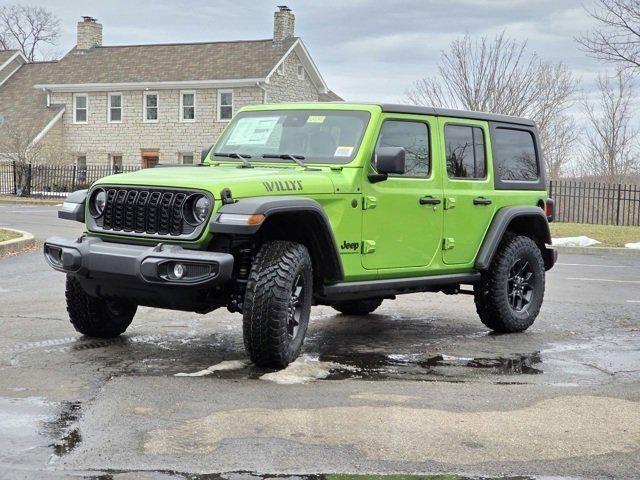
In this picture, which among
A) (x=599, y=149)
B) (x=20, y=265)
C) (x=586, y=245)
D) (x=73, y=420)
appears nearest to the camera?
(x=73, y=420)

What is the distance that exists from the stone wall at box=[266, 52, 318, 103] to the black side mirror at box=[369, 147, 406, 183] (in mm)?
32805

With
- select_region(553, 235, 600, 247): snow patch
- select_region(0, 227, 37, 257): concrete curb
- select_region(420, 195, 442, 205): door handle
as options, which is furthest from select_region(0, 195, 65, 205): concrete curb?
select_region(420, 195, 442, 205): door handle

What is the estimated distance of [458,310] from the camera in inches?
402

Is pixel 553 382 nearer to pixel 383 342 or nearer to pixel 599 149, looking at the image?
pixel 383 342

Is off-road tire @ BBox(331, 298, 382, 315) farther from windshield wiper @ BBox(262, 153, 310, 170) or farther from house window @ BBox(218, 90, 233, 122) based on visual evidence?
house window @ BBox(218, 90, 233, 122)

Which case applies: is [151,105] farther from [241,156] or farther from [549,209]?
[241,156]

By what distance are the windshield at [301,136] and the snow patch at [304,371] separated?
155 cm

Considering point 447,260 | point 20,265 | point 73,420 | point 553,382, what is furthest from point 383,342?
point 20,265

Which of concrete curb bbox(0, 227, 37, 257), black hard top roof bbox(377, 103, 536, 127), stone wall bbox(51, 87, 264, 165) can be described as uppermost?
stone wall bbox(51, 87, 264, 165)

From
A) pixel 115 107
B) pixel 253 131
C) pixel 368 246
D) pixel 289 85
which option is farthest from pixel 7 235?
pixel 115 107

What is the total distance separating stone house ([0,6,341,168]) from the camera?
4047 cm

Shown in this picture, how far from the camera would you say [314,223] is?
22.1 feet

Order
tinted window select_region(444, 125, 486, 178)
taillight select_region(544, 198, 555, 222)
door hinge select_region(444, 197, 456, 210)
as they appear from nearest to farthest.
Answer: door hinge select_region(444, 197, 456, 210)
tinted window select_region(444, 125, 486, 178)
taillight select_region(544, 198, 555, 222)

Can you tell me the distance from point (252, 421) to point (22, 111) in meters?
42.3
